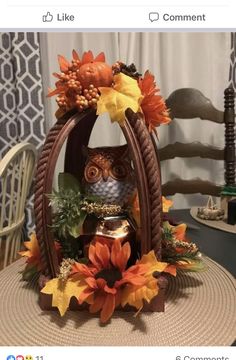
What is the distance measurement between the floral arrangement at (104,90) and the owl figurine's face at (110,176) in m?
0.07

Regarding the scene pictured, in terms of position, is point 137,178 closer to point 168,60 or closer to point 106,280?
point 106,280

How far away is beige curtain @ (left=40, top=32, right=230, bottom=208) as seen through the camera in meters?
1.29

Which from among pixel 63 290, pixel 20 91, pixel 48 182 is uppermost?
pixel 20 91

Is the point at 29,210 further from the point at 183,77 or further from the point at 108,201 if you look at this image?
the point at 108,201

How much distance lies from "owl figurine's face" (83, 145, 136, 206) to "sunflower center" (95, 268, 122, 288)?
0.11m

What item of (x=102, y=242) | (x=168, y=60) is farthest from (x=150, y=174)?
(x=168, y=60)

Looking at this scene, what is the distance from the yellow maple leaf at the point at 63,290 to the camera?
0.46 m

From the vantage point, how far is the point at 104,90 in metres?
0.48

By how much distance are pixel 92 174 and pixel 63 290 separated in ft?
0.57

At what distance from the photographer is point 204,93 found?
1.34 m
